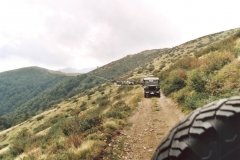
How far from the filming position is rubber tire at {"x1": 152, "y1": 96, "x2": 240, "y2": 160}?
154cm

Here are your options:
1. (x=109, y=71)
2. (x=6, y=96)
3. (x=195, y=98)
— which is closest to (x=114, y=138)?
(x=195, y=98)

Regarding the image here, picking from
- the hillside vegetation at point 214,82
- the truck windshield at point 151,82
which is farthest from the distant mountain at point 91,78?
the hillside vegetation at point 214,82

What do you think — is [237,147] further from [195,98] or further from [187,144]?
[195,98]

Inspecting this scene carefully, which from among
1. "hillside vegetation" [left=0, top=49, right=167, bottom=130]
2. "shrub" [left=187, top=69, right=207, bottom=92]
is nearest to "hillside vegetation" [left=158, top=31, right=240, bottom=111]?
"shrub" [left=187, top=69, right=207, bottom=92]

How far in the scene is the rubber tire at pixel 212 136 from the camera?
60.6 inches

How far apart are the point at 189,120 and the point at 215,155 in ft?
1.38

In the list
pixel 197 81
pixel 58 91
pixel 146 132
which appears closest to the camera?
pixel 146 132

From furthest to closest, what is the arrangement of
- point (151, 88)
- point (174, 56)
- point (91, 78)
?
point (91, 78) < point (174, 56) < point (151, 88)

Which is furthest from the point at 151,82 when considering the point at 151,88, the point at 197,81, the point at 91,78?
the point at 91,78

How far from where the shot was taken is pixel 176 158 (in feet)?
5.70

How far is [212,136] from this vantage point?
159cm

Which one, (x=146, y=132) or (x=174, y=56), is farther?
(x=174, y=56)

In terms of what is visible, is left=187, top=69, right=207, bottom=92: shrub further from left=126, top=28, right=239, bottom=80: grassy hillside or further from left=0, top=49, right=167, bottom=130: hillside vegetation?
left=0, top=49, right=167, bottom=130: hillside vegetation

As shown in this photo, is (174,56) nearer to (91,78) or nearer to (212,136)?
(91,78)
